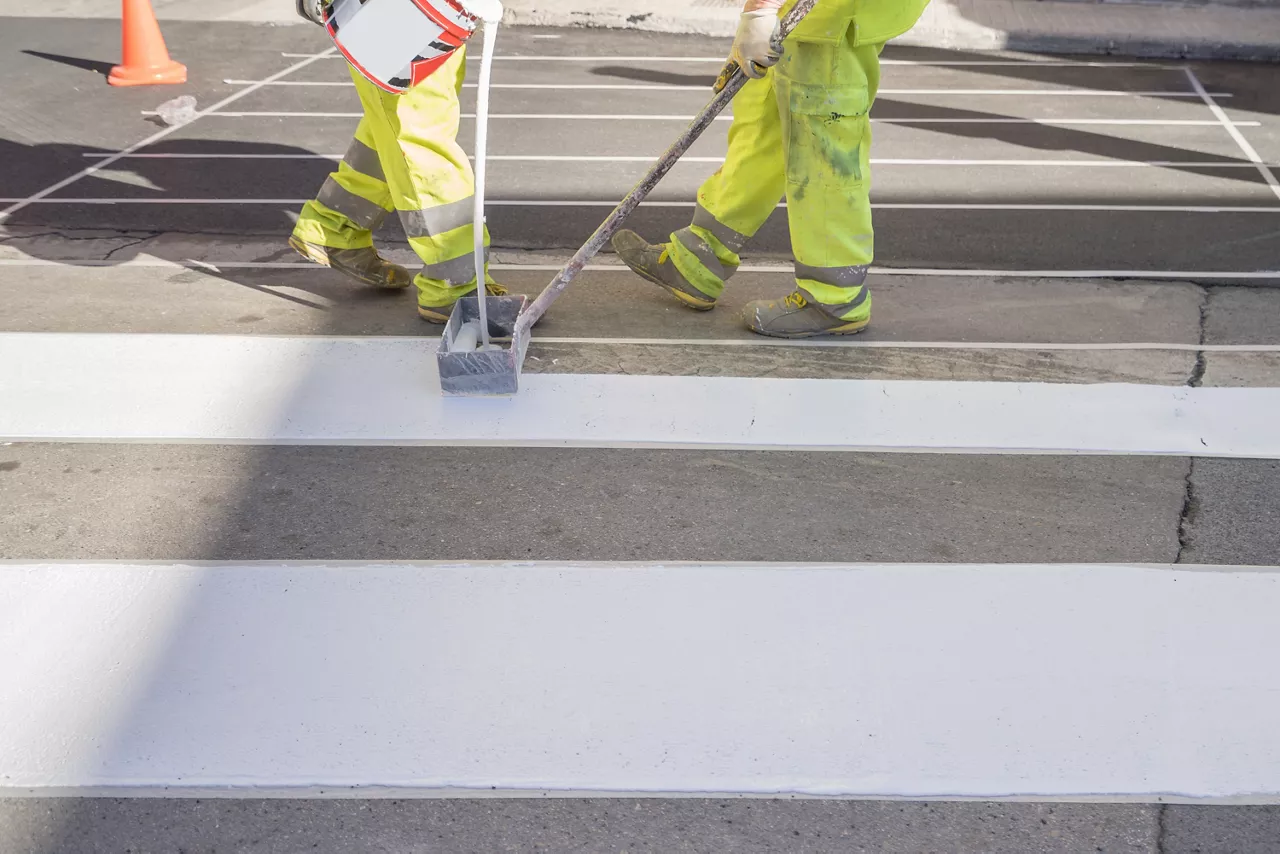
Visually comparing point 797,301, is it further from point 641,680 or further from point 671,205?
point 641,680

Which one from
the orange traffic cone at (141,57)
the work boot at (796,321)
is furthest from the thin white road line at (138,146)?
the work boot at (796,321)

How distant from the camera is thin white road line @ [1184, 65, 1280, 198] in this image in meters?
5.23

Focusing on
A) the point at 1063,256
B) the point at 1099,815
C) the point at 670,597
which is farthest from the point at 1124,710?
the point at 1063,256

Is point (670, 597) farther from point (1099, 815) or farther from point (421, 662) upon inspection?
point (1099, 815)

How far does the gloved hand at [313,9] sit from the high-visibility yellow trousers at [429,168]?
0.59 feet

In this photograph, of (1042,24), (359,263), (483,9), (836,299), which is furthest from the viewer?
(1042,24)

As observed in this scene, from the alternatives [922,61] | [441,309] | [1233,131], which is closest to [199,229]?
[441,309]

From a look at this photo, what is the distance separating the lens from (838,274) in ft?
11.4

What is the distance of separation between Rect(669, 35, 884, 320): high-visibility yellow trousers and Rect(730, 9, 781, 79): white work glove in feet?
0.78

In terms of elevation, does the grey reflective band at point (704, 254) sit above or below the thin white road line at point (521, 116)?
below

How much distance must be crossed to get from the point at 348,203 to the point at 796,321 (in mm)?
1490

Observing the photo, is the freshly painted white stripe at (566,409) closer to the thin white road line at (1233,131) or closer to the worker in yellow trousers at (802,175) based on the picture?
the worker in yellow trousers at (802,175)

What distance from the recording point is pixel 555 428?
308 centimetres

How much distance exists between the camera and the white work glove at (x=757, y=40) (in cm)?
307
